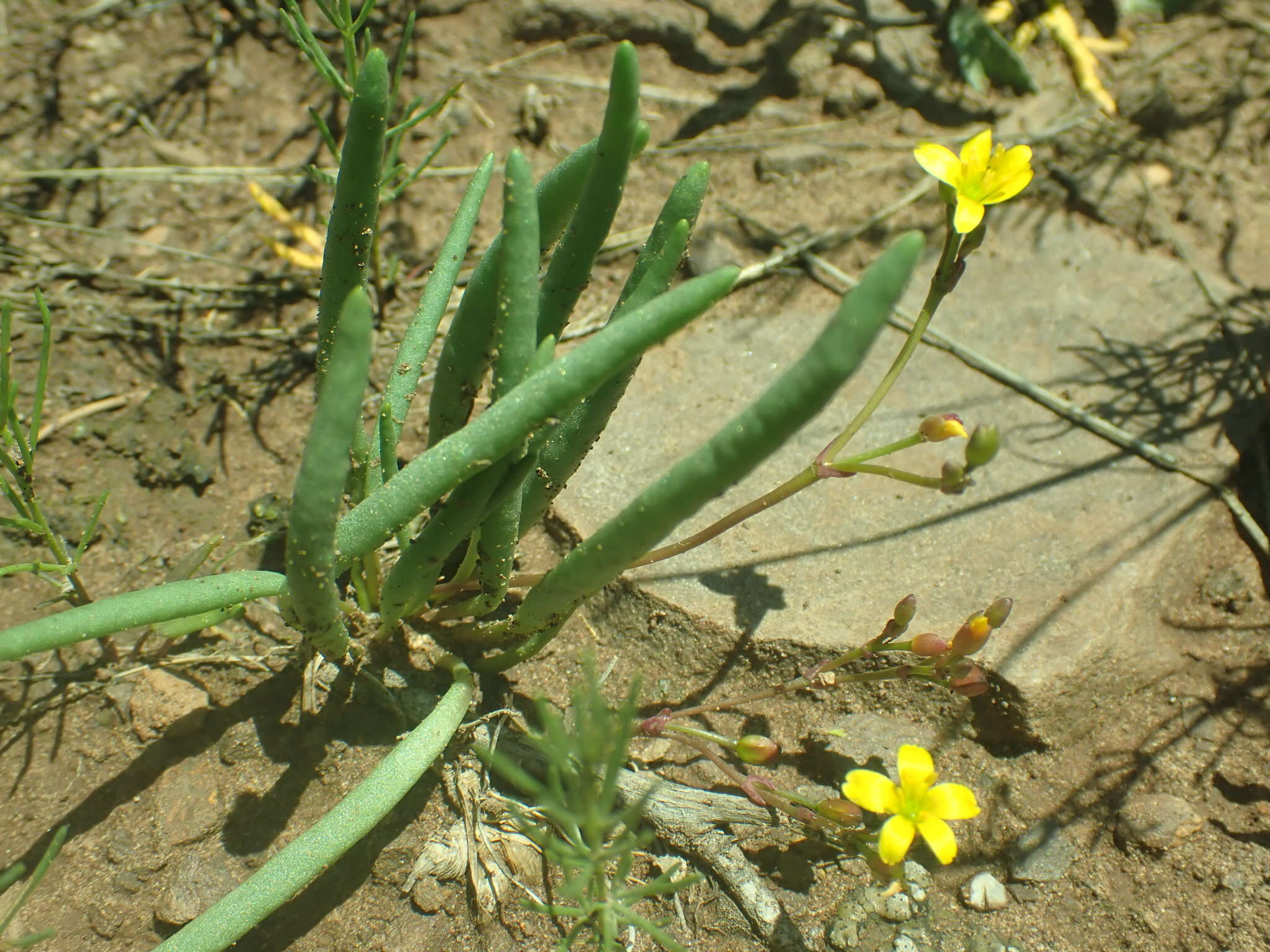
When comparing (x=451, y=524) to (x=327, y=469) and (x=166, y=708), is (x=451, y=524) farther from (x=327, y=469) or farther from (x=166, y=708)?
(x=166, y=708)

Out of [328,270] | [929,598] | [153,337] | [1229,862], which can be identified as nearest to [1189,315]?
[929,598]

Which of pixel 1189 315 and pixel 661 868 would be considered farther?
pixel 1189 315

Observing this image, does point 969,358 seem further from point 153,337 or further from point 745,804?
point 153,337

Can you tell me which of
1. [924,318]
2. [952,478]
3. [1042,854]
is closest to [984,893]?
[1042,854]

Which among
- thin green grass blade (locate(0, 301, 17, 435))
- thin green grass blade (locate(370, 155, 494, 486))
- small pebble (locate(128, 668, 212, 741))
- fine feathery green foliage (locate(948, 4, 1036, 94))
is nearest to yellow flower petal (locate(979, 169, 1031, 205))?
thin green grass blade (locate(370, 155, 494, 486))

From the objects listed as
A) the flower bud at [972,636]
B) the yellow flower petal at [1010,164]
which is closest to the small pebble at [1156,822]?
the flower bud at [972,636]

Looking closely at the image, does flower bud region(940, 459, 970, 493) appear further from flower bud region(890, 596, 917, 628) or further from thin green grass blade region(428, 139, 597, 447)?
thin green grass blade region(428, 139, 597, 447)

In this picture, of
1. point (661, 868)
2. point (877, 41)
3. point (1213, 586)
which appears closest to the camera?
point (661, 868)
